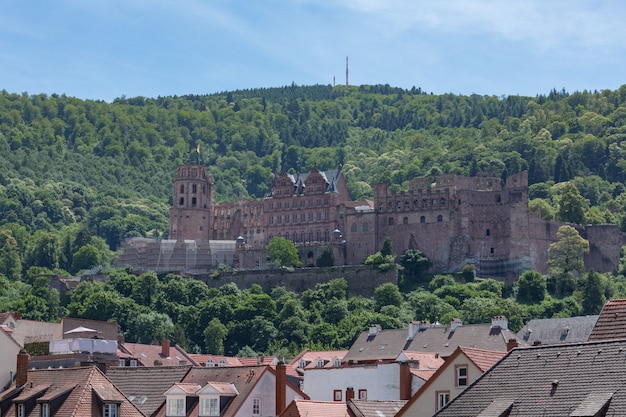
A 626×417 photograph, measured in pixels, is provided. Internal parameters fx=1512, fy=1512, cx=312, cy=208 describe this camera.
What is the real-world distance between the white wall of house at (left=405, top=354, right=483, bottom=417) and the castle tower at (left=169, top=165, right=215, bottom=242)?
131 meters

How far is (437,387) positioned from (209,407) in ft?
36.9

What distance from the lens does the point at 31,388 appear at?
52719 mm

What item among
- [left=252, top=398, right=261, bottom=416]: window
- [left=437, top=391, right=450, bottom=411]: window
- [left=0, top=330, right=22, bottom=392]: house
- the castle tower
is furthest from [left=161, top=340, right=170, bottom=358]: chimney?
the castle tower

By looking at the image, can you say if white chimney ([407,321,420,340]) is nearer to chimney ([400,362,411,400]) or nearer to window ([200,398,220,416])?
chimney ([400,362,411,400])

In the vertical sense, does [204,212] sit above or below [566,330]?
above

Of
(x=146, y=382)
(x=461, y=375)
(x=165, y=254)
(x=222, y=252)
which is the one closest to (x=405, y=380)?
(x=461, y=375)

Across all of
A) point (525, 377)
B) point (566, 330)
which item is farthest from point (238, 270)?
point (525, 377)

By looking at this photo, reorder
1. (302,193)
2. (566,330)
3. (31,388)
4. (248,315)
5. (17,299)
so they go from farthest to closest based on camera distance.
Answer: (302,193) < (17,299) < (248,315) < (566,330) < (31,388)

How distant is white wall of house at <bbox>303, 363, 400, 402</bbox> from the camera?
184 ft

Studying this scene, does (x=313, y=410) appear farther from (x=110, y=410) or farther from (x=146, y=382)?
(x=146, y=382)

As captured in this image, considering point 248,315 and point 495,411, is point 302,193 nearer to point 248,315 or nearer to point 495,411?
point 248,315

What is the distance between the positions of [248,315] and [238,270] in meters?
18.2

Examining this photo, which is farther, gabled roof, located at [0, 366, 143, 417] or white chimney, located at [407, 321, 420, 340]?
white chimney, located at [407, 321, 420, 340]

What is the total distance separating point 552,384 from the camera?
120 feet
